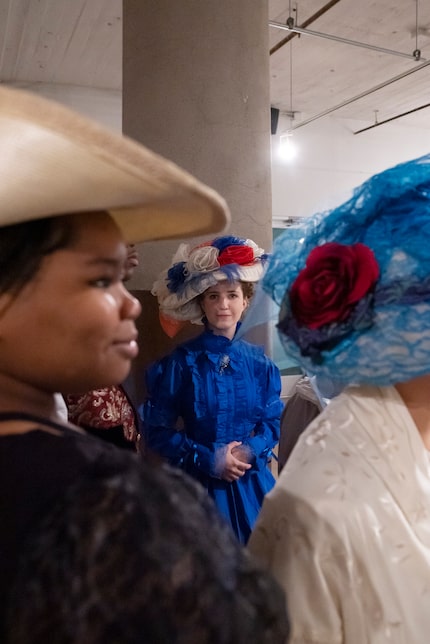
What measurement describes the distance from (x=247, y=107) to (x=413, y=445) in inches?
55.9

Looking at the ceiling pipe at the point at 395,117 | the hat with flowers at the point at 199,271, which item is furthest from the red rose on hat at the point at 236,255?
the ceiling pipe at the point at 395,117

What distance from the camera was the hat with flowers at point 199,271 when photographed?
66.8 inches

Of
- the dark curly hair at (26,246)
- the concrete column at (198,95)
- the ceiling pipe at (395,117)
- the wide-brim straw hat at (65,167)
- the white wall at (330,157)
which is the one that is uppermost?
the ceiling pipe at (395,117)

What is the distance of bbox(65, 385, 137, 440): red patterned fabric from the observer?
4.34 ft

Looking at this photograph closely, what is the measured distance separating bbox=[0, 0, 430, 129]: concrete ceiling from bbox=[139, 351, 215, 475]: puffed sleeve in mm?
2451

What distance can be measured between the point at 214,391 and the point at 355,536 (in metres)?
1.01

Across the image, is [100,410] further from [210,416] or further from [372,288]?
[372,288]

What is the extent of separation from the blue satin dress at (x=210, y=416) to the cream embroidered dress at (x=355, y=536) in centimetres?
85

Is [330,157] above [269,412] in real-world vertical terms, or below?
above

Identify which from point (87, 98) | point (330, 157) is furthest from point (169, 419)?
point (330, 157)

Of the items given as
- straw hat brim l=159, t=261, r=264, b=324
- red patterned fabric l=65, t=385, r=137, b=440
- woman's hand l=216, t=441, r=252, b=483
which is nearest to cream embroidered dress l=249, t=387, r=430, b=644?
red patterned fabric l=65, t=385, r=137, b=440

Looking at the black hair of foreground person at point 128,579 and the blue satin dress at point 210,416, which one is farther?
the blue satin dress at point 210,416

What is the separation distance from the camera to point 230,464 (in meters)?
1.64

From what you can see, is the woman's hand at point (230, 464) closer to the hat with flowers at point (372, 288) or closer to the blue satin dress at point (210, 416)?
the blue satin dress at point (210, 416)
